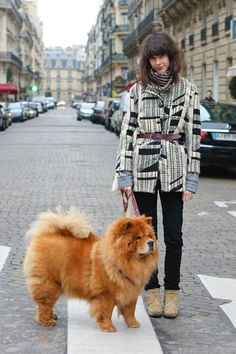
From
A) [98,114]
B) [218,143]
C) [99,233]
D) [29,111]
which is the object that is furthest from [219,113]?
[29,111]

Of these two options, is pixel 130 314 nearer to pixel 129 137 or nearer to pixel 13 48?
pixel 129 137

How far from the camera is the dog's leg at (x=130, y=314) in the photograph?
16.7ft

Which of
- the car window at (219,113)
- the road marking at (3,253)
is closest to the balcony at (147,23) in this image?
the car window at (219,113)

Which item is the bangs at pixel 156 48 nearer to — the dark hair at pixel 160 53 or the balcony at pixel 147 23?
the dark hair at pixel 160 53

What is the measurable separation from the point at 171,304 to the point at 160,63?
1787 millimetres

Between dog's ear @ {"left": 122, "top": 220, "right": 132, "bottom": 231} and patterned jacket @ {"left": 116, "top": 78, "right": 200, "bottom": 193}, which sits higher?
patterned jacket @ {"left": 116, "top": 78, "right": 200, "bottom": 193}

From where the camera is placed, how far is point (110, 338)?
4.92m

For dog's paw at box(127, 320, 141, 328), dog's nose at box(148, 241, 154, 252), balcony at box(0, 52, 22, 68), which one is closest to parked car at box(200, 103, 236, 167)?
dog's paw at box(127, 320, 141, 328)

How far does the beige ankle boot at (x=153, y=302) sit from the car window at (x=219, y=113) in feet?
35.0

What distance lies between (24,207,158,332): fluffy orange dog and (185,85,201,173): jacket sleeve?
0.68 metres

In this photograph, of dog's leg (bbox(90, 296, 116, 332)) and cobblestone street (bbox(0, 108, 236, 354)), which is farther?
cobblestone street (bbox(0, 108, 236, 354))

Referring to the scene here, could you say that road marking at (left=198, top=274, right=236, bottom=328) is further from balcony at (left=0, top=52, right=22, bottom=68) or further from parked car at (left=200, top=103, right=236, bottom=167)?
balcony at (left=0, top=52, right=22, bottom=68)

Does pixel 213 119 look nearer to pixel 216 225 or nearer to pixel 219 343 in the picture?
pixel 216 225

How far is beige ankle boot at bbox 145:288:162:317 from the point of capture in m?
5.54
